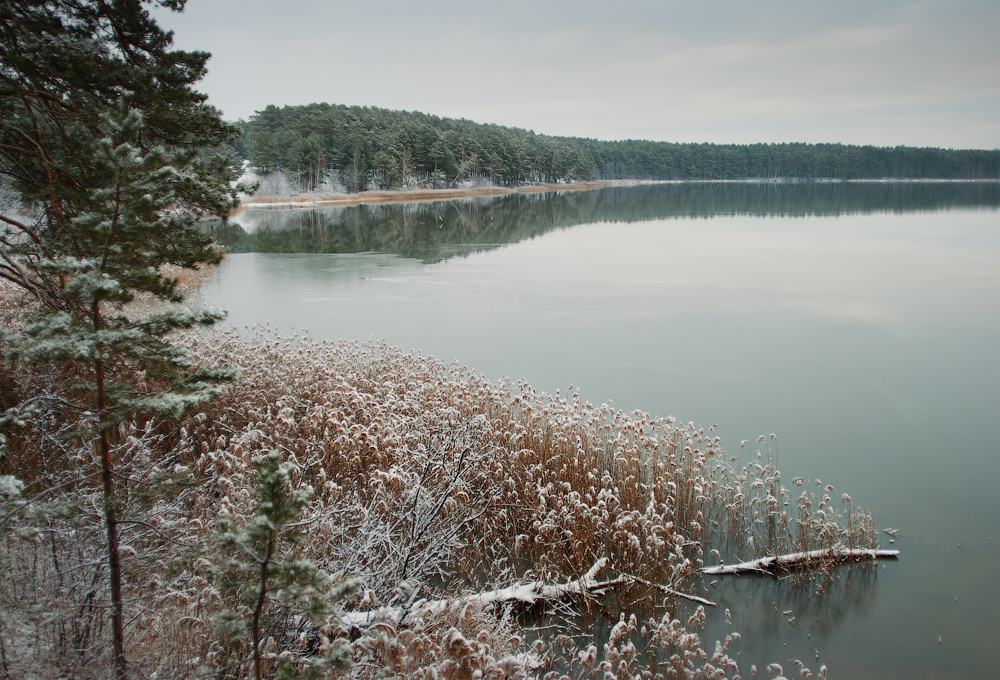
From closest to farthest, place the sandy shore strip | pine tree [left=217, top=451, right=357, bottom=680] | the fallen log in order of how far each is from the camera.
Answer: pine tree [left=217, top=451, right=357, bottom=680]
the fallen log
the sandy shore strip

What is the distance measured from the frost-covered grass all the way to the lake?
71 cm

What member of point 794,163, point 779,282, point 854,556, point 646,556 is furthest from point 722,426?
point 794,163

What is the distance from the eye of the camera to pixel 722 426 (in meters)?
9.96

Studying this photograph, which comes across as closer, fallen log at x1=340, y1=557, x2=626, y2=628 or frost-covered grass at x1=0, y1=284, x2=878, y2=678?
frost-covered grass at x1=0, y1=284, x2=878, y2=678

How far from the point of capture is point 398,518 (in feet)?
17.5

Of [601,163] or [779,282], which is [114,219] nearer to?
[779,282]

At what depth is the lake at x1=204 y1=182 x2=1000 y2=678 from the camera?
225 inches

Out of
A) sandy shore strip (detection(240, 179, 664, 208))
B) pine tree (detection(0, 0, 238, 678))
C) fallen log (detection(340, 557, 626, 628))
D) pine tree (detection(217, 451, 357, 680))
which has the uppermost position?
sandy shore strip (detection(240, 179, 664, 208))

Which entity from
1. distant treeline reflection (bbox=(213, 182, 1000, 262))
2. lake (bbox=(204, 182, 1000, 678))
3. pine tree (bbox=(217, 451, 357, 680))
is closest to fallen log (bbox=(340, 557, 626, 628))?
lake (bbox=(204, 182, 1000, 678))

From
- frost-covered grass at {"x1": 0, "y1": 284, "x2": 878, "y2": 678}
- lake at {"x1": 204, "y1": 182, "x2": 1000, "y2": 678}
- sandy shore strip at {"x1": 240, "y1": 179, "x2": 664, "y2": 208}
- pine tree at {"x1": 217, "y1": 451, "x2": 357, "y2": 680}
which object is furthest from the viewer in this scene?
sandy shore strip at {"x1": 240, "y1": 179, "x2": 664, "y2": 208}

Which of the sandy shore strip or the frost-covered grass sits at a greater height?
the sandy shore strip

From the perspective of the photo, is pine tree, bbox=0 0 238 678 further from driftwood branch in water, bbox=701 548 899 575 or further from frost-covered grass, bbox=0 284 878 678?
driftwood branch in water, bbox=701 548 899 575

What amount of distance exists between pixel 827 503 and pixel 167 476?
688 cm

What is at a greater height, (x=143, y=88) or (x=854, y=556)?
(x=143, y=88)
